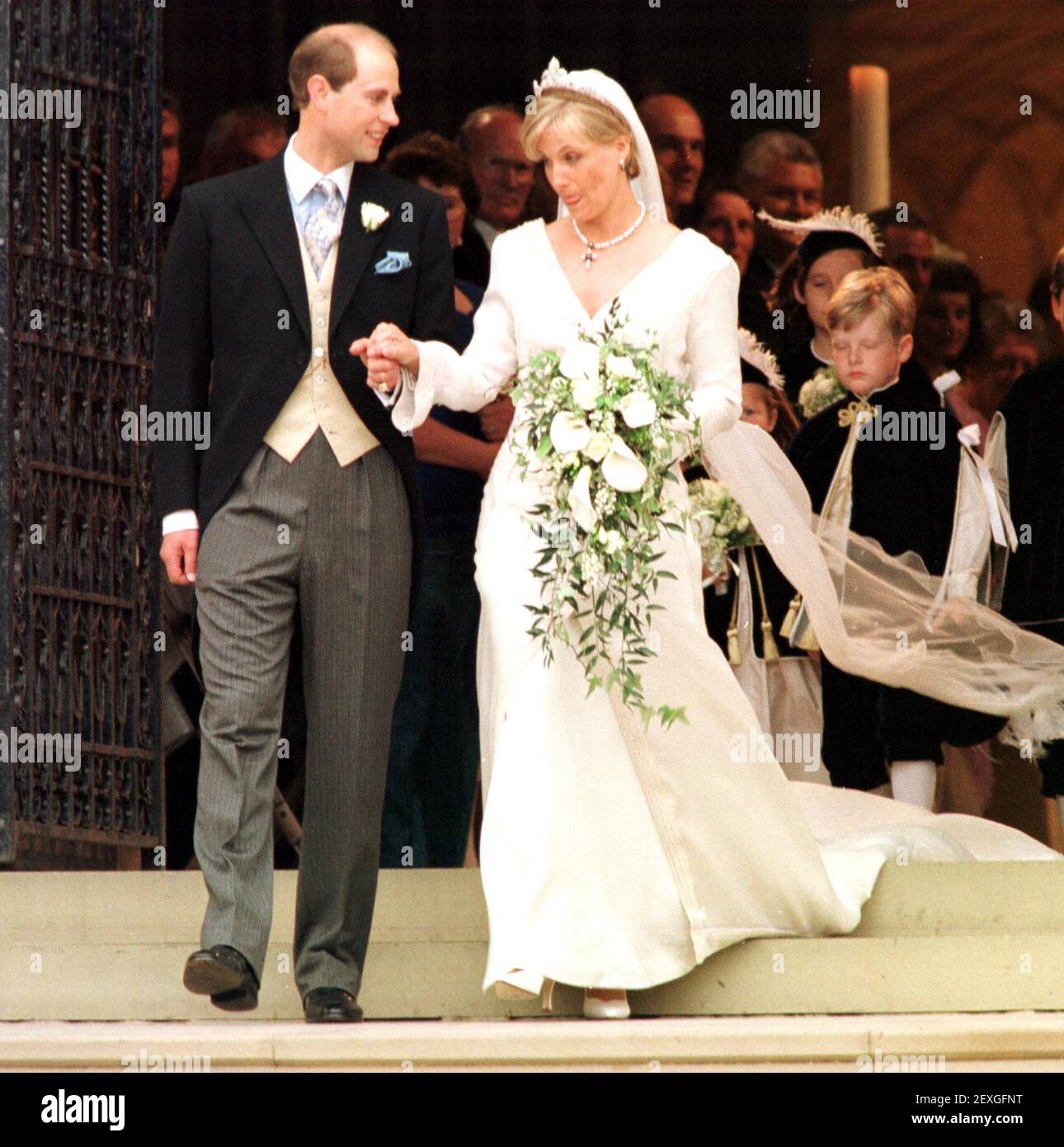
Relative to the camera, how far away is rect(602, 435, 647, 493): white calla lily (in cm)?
630

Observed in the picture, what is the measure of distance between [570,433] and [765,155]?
4.69m

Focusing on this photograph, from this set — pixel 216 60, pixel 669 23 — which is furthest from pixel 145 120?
pixel 669 23

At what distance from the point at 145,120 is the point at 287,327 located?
2.39 m

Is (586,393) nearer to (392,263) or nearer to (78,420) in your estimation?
(392,263)

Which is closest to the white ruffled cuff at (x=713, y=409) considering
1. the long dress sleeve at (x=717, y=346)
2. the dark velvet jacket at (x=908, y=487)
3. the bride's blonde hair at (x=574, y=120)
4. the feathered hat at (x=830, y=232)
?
the long dress sleeve at (x=717, y=346)

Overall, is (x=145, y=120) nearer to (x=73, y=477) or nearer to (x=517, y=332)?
(x=73, y=477)

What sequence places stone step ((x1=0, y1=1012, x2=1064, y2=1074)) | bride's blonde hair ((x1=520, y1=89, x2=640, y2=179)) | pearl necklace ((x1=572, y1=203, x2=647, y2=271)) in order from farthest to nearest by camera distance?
pearl necklace ((x1=572, y1=203, x2=647, y2=271)) < bride's blonde hair ((x1=520, y1=89, x2=640, y2=179)) < stone step ((x1=0, y1=1012, x2=1064, y2=1074))

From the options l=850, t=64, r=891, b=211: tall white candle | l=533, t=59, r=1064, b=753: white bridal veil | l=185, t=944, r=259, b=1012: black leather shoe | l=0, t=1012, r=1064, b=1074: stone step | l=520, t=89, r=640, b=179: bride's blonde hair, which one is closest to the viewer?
l=0, t=1012, r=1064, b=1074: stone step

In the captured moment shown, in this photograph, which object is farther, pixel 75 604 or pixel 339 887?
pixel 75 604

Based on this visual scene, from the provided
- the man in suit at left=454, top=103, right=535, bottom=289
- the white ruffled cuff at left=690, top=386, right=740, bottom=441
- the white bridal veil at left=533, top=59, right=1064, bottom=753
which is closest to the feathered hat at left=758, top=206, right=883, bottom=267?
the man in suit at left=454, top=103, right=535, bottom=289

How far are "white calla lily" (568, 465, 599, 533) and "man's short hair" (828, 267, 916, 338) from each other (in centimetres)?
347

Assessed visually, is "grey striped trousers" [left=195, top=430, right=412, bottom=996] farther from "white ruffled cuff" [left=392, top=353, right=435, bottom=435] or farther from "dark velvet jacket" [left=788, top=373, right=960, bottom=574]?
"dark velvet jacket" [left=788, top=373, right=960, bottom=574]

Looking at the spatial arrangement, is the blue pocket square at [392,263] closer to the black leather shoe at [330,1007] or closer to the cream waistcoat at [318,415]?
the cream waistcoat at [318,415]

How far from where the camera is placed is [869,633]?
8703mm
